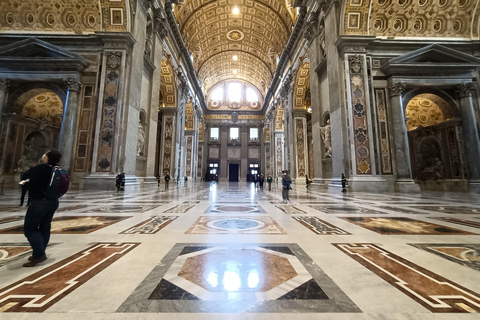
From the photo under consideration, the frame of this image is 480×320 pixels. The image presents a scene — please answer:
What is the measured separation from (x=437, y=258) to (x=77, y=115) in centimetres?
1215

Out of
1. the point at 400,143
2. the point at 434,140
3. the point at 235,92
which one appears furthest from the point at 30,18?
the point at 235,92

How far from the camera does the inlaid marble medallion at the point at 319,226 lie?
2.27 m

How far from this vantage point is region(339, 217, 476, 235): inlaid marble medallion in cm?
226

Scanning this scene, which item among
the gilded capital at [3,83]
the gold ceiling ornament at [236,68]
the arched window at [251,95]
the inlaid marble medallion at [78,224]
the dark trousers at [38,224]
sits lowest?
the inlaid marble medallion at [78,224]

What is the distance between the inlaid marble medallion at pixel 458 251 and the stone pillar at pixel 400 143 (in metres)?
8.40

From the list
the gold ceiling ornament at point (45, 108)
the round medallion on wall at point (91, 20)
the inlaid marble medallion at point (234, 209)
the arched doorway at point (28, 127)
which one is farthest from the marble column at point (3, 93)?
the inlaid marble medallion at point (234, 209)

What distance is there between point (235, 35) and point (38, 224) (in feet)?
84.9

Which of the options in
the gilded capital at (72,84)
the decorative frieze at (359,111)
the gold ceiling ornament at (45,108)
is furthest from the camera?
the gold ceiling ornament at (45,108)

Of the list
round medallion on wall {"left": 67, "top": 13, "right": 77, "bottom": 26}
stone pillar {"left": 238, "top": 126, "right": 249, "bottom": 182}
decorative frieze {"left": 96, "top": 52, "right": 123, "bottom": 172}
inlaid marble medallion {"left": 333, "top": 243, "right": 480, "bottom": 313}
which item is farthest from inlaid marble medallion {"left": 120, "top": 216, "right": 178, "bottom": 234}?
stone pillar {"left": 238, "top": 126, "right": 249, "bottom": 182}

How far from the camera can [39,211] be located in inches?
60.2

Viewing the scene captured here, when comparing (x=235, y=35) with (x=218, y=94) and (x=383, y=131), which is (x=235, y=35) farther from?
(x=383, y=131)

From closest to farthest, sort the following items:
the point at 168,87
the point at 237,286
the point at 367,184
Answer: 1. the point at 237,286
2. the point at 367,184
3. the point at 168,87

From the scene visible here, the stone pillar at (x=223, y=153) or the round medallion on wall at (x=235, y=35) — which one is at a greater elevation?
the round medallion on wall at (x=235, y=35)

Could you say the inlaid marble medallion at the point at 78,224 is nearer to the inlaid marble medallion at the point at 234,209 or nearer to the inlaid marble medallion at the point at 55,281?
the inlaid marble medallion at the point at 55,281
